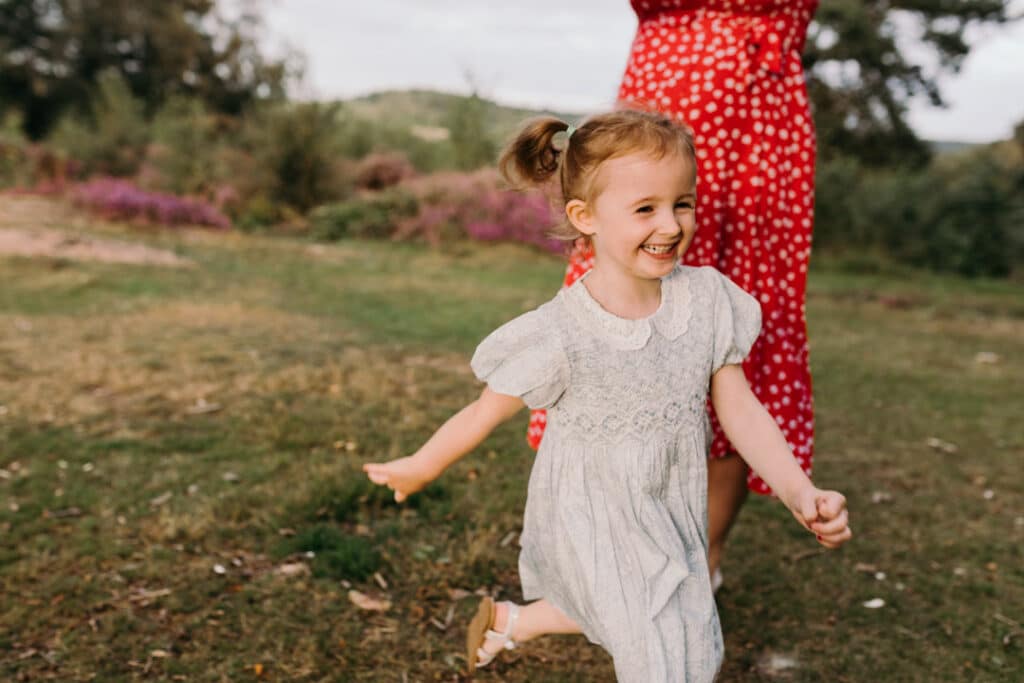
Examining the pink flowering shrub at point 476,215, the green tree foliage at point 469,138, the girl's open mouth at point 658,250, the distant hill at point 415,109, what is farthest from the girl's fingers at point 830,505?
the green tree foliage at point 469,138

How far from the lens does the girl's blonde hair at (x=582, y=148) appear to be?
1.70 meters

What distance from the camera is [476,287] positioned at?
342 inches

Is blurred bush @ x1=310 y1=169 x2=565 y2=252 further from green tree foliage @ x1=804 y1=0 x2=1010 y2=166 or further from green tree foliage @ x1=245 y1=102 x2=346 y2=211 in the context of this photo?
green tree foliage @ x1=804 y1=0 x2=1010 y2=166

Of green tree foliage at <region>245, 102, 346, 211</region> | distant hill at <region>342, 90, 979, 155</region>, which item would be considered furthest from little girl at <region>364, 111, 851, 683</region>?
green tree foliage at <region>245, 102, 346, 211</region>

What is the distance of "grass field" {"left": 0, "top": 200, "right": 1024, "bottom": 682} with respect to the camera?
2.39 metres

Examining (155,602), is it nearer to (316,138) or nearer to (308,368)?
(308,368)

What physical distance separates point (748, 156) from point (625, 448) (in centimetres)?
102

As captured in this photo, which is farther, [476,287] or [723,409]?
[476,287]

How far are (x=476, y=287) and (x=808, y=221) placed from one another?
251 inches

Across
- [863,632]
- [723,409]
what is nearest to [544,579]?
[723,409]

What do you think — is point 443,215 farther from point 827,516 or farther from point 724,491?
point 827,516

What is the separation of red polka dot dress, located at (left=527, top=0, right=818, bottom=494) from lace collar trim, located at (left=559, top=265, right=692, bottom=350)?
43cm

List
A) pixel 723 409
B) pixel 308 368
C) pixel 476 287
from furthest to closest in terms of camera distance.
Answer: pixel 476 287
pixel 308 368
pixel 723 409

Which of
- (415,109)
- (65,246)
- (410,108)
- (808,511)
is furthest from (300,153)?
(808,511)
